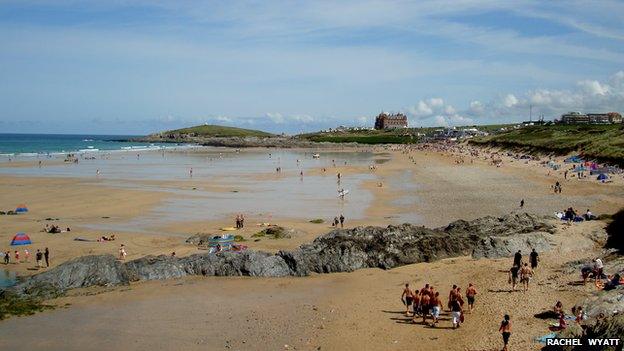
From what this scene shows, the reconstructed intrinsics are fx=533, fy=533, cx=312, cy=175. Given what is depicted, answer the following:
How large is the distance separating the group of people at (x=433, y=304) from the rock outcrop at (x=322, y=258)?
581cm

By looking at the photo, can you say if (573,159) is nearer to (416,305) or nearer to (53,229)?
(416,305)

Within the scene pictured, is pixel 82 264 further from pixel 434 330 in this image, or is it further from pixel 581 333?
pixel 581 333

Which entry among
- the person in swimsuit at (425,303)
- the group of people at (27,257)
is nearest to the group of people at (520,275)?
the person in swimsuit at (425,303)

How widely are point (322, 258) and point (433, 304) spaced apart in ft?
24.1

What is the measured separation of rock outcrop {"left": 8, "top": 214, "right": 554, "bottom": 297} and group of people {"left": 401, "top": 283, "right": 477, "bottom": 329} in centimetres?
581

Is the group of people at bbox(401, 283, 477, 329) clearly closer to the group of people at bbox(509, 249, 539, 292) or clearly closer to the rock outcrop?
the group of people at bbox(509, 249, 539, 292)

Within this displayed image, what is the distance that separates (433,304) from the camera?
1553 cm

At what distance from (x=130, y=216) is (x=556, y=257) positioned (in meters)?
26.3

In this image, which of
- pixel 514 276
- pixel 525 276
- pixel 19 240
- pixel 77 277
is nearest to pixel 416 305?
pixel 514 276

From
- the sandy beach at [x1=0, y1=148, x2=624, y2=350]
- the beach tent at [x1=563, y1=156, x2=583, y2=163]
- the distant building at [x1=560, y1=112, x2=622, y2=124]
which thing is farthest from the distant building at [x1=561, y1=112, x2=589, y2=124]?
A: the sandy beach at [x1=0, y1=148, x2=624, y2=350]

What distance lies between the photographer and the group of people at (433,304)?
15.3 metres

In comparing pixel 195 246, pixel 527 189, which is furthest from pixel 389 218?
pixel 527 189

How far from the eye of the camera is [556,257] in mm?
21234

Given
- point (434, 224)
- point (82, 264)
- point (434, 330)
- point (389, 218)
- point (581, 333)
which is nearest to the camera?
point (581, 333)
